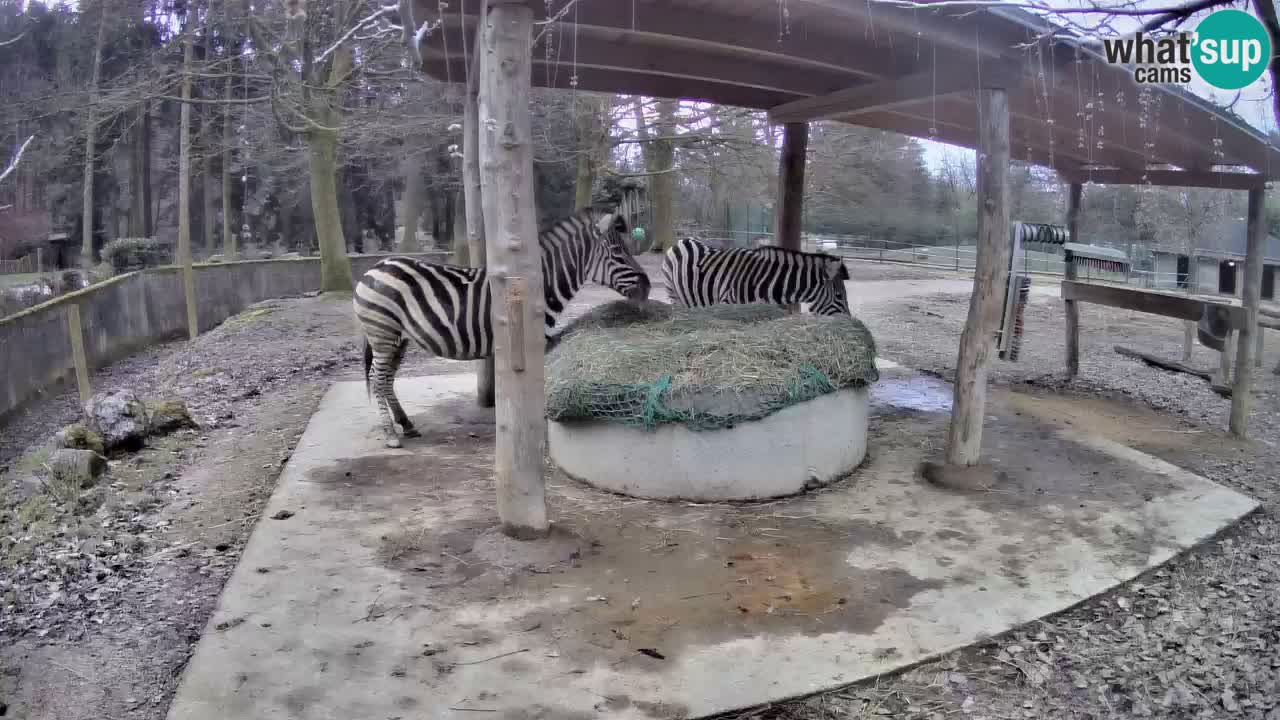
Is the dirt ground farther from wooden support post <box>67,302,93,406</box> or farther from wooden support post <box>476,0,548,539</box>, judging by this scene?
wooden support post <box>476,0,548,539</box>

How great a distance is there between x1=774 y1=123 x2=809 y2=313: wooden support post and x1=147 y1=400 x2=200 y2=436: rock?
6.10m

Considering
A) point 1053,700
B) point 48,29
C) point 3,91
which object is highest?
point 48,29

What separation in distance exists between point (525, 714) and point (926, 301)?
15923 mm

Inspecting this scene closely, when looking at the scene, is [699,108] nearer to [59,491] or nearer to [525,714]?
[59,491]

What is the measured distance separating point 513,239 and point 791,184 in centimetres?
585

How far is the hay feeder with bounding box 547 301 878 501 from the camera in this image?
525 cm

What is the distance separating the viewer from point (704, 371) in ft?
17.6

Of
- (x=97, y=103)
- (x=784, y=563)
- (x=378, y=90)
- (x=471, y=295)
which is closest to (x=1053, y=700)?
(x=784, y=563)

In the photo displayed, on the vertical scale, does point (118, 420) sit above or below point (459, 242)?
below

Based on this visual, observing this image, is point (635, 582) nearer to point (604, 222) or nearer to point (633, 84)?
point (604, 222)

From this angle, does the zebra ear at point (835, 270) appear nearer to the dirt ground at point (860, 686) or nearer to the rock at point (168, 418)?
the dirt ground at point (860, 686)

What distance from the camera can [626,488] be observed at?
5.46 meters

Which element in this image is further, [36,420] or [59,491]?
[36,420]

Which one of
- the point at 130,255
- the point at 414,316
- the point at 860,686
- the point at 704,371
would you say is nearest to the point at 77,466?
the point at 414,316
